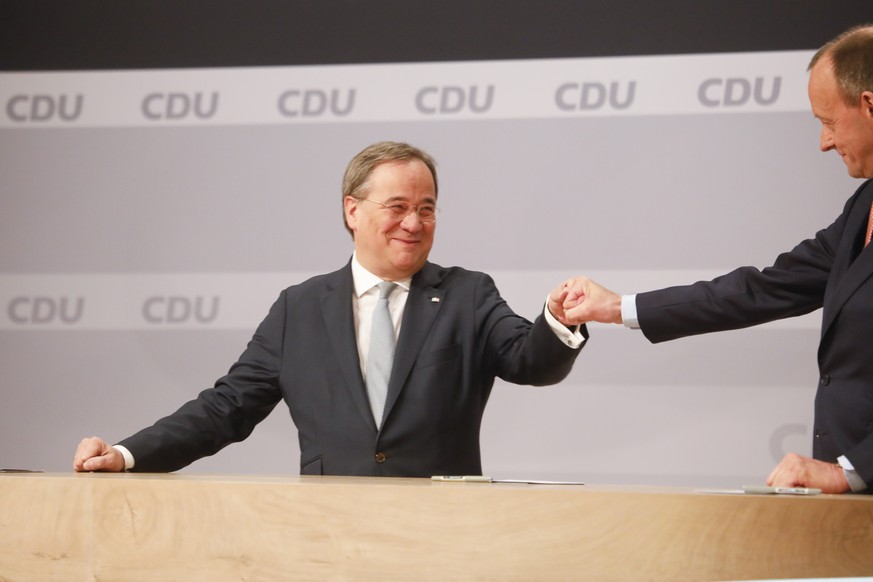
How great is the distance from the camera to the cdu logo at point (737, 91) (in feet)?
13.9

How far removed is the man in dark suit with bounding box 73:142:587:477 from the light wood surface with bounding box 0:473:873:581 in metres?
0.59

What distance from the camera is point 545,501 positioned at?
5.49ft

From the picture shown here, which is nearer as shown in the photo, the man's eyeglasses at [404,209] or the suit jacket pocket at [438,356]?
the suit jacket pocket at [438,356]

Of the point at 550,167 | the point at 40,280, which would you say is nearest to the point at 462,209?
the point at 550,167

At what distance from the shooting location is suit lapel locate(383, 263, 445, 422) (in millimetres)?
2713

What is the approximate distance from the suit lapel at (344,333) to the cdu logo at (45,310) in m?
2.09

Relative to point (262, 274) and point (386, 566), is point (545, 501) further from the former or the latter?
point (262, 274)

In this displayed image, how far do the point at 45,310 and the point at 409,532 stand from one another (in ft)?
11.1

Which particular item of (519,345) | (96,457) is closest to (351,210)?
(519,345)

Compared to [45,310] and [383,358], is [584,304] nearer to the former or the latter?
[383,358]

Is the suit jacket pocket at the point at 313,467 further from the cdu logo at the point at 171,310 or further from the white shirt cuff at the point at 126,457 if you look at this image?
the cdu logo at the point at 171,310

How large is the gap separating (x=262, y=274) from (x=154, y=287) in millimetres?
501

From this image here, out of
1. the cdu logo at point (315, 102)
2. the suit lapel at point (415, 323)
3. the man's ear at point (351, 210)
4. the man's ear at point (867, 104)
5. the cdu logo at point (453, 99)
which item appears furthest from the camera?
the cdu logo at point (315, 102)

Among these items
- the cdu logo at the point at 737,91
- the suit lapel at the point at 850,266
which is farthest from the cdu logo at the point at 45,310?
the suit lapel at the point at 850,266
